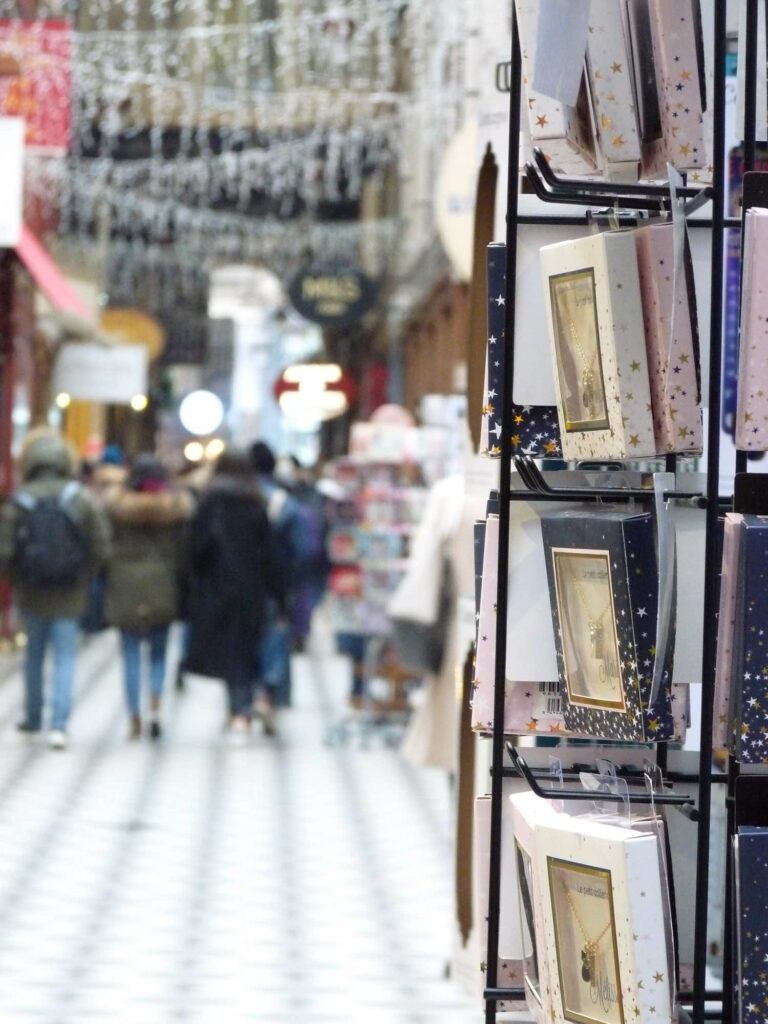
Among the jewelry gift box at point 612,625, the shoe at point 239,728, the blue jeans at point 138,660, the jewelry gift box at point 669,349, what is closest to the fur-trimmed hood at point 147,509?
the blue jeans at point 138,660

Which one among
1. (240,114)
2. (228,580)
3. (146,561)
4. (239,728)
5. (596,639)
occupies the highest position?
(240,114)

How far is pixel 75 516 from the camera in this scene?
33.2ft

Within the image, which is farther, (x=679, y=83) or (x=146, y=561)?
(x=146, y=561)

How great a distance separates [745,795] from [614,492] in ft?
1.77

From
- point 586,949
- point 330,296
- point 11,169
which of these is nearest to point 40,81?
point 11,169

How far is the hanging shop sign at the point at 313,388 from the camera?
20.2m

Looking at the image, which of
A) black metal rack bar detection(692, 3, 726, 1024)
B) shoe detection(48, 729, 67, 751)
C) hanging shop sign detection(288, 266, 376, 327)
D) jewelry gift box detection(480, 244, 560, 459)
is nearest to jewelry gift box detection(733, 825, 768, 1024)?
black metal rack bar detection(692, 3, 726, 1024)

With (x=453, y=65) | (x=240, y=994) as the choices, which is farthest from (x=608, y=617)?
(x=453, y=65)

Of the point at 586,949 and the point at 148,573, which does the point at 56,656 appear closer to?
the point at 148,573

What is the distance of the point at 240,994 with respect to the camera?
5.24 m

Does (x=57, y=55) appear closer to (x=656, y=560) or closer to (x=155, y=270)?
(x=656, y=560)

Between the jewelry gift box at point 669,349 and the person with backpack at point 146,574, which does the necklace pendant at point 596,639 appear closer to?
the jewelry gift box at point 669,349

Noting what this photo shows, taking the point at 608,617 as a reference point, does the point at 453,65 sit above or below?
above

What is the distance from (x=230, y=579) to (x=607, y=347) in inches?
308
